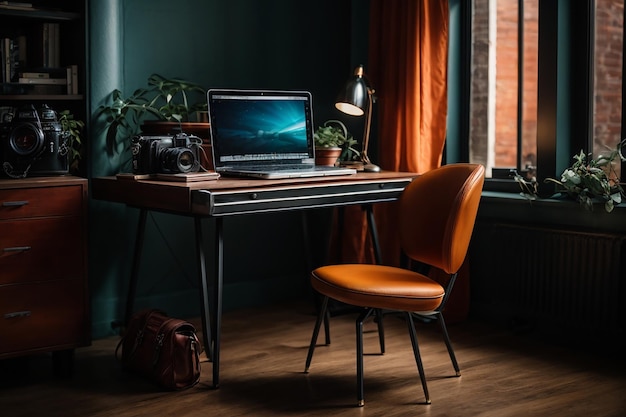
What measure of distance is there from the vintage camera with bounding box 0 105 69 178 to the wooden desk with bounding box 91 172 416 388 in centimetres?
27

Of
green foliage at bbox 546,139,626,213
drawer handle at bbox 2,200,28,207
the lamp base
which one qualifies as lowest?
drawer handle at bbox 2,200,28,207

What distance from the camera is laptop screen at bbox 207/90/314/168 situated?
3.44 metres

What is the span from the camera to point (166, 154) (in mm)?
3289

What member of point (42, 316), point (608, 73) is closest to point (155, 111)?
point (42, 316)

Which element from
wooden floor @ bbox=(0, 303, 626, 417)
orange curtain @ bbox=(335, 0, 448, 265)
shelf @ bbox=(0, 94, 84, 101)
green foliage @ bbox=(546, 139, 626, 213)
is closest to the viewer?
wooden floor @ bbox=(0, 303, 626, 417)

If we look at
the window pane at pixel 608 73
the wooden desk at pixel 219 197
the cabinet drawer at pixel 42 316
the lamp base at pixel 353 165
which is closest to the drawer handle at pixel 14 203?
the cabinet drawer at pixel 42 316

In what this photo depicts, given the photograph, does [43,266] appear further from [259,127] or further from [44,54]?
[259,127]

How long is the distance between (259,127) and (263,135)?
0.04m

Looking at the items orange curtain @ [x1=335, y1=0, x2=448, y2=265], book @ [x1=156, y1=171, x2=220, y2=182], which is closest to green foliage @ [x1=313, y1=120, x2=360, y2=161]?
orange curtain @ [x1=335, y1=0, x2=448, y2=265]

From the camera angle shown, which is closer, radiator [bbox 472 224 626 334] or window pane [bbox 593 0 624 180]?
radiator [bbox 472 224 626 334]

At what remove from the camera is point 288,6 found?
4.44 m

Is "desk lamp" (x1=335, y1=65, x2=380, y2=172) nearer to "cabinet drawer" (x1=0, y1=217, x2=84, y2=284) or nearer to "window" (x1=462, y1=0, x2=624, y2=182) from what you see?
"window" (x1=462, y1=0, x2=624, y2=182)

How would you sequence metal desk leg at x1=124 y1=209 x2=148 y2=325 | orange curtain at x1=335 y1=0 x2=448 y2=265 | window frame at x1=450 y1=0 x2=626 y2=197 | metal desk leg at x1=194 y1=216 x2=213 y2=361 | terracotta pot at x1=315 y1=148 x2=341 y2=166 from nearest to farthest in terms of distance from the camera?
metal desk leg at x1=194 y1=216 x2=213 y2=361, metal desk leg at x1=124 y1=209 x2=148 y2=325, window frame at x1=450 y1=0 x2=626 y2=197, terracotta pot at x1=315 y1=148 x2=341 y2=166, orange curtain at x1=335 y1=0 x2=448 y2=265

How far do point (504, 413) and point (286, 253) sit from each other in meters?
1.98
